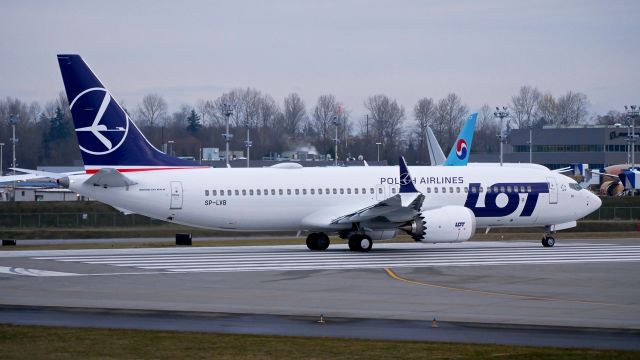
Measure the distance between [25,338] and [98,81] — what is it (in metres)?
20.1

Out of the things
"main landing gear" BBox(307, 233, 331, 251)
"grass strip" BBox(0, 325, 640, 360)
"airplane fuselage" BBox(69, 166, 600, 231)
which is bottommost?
"grass strip" BBox(0, 325, 640, 360)

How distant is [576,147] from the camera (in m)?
123

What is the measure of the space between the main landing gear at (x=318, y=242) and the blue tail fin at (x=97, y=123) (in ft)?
25.6

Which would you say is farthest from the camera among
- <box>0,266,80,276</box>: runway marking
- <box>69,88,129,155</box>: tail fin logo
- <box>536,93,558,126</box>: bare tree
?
<box>536,93,558,126</box>: bare tree

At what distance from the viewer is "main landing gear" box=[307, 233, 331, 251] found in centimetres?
3994

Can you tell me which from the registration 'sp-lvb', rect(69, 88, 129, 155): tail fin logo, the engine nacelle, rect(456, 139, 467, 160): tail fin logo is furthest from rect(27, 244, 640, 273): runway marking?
rect(456, 139, 467, 160): tail fin logo

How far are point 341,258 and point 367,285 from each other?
8813 millimetres

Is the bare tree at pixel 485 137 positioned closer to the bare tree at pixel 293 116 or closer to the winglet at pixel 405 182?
the bare tree at pixel 293 116

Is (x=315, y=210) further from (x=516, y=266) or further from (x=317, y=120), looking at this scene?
(x=317, y=120)

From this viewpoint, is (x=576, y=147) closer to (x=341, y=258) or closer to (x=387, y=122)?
(x=387, y=122)

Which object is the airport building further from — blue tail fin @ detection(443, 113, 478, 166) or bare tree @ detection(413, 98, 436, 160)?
blue tail fin @ detection(443, 113, 478, 166)

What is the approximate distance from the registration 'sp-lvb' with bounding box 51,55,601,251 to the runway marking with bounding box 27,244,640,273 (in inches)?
45.7

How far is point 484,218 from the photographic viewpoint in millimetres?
40844

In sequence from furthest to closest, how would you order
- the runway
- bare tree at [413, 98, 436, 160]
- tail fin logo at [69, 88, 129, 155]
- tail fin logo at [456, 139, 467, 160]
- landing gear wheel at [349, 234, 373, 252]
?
bare tree at [413, 98, 436, 160] → tail fin logo at [456, 139, 467, 160] → landing gear wheel at [349, 234, 373, 252] → tail fin logo at [69, 88, 129, 155] → the runway
